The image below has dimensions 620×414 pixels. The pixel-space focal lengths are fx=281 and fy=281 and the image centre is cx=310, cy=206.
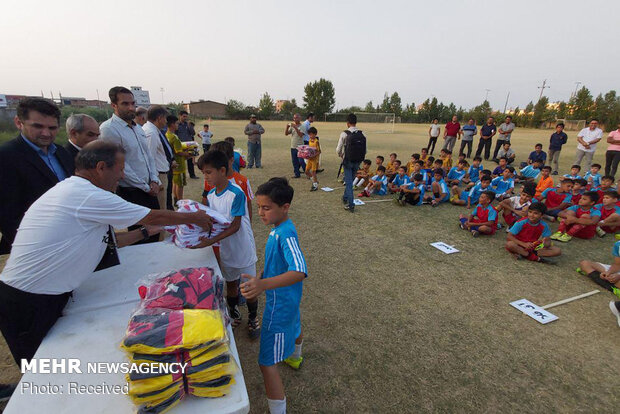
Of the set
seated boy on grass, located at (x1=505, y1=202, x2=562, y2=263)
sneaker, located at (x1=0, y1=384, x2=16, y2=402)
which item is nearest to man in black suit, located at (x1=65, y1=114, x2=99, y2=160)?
sneaker, located at (x1=0, y1=384, x2=16, y2=402)

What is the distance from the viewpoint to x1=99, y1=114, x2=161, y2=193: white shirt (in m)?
3.64

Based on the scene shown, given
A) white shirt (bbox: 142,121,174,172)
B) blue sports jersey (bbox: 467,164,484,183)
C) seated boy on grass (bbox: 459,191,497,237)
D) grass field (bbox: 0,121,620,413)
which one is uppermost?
white shirt (bbox: 142,121,174,172)

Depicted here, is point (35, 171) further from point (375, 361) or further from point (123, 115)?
point (375, 361)

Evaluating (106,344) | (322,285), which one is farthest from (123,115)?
(322,285)

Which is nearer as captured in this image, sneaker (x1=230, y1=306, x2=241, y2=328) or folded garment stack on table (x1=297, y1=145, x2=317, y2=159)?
sneaker (x1=230, y1=306, x2=241, y2=328)

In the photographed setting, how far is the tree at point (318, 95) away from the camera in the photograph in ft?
218

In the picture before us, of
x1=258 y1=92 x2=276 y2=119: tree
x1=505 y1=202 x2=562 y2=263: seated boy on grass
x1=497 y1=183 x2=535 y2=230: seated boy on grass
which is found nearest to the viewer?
x1=505 y1=202 x2=562 y2=263: seated boy on grass

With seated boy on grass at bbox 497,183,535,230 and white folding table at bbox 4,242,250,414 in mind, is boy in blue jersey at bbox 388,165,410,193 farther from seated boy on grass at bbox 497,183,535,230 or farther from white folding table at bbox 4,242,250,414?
white folding table at bbox 4,242,250,414

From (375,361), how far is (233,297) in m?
1.56

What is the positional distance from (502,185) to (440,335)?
6.10 meters

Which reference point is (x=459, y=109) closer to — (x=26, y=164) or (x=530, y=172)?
(x=530, y=172)

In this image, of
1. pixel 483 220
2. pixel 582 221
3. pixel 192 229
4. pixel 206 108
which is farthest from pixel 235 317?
pixel 206 108

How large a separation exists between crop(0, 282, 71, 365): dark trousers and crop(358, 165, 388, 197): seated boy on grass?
7.21 metres

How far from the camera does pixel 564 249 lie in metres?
5.20
